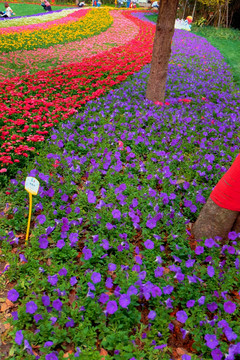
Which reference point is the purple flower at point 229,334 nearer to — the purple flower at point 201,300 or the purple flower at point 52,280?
the purple flower at point 201,300

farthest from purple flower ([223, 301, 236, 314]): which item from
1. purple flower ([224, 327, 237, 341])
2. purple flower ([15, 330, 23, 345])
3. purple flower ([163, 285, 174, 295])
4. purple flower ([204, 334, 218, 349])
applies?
purple flower ([15, 330, 23, 345])

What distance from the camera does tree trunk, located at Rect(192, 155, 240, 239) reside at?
2600 millimetres

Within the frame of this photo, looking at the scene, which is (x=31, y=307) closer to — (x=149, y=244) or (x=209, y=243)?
(x=149, y=244)

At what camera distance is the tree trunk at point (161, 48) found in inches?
205

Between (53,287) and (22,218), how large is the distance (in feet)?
3.47

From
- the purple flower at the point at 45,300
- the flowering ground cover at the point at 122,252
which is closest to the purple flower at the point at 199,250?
the flowering ground cover at the point at 122,252

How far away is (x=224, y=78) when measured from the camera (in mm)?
9164

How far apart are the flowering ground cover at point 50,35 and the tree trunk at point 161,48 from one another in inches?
330

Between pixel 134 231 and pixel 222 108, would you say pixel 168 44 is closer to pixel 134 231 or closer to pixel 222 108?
pixel 222 108

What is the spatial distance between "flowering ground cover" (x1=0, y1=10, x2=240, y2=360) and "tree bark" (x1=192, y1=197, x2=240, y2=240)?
99 mm

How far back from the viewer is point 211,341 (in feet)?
6.36

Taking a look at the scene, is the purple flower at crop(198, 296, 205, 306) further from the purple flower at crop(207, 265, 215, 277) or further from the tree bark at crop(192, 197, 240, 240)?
the tree bark at crop(192, 197, 240, 240)

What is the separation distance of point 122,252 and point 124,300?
2.17 ft

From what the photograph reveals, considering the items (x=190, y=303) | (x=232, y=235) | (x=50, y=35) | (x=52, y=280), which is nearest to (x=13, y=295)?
(x=52, y=280)
